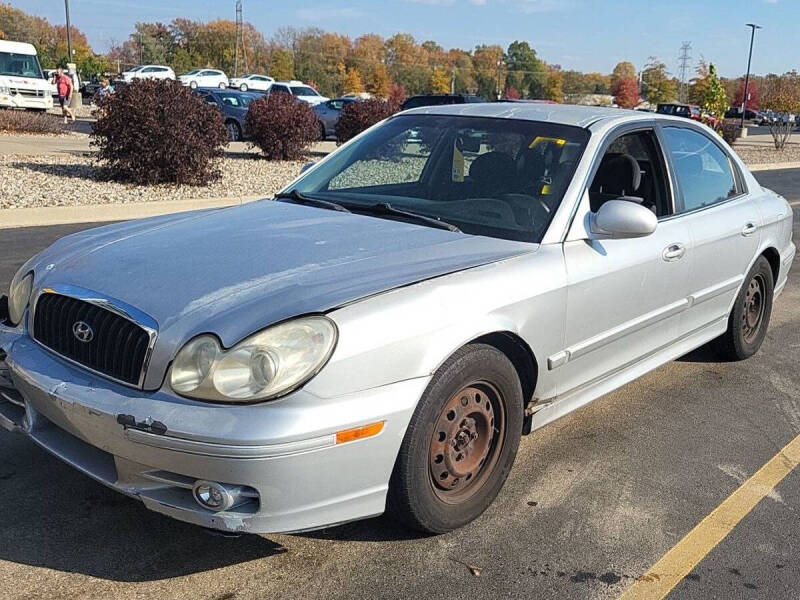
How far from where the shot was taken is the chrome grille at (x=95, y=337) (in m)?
2.73

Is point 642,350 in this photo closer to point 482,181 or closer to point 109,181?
point 482,181

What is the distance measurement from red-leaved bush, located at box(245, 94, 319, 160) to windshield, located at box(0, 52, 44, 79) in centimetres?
1317

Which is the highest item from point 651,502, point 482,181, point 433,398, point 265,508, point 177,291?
point 482,181

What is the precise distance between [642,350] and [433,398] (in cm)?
171

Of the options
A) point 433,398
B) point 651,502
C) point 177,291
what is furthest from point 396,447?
point 651,502

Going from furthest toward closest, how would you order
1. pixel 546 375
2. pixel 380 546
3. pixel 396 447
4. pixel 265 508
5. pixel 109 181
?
pixel 109 181 < pixel 546 375 < pixel 380 546 < pixel 396 447 < pixel 265 508

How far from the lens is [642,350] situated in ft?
13.7

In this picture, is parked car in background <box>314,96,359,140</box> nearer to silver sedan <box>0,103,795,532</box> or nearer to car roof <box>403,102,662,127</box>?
car roof <box>403,102,662,127</box>

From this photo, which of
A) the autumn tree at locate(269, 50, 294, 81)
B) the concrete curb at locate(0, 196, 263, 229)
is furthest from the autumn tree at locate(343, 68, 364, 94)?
the concrete curb at locate(0, 196, 263, 229)

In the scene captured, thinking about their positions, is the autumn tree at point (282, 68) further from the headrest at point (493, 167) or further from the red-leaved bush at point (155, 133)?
the headrest at point (493, 167)

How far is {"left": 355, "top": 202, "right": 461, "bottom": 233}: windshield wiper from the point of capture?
367 cm

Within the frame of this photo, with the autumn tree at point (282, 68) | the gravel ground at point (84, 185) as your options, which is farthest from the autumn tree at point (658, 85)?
the gravel ground at point (84, 185)

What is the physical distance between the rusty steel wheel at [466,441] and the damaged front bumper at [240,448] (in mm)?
277

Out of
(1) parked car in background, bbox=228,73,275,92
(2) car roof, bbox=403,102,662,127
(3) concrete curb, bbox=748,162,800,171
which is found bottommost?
(3) concrete curb, bbox=748,162,800,171
